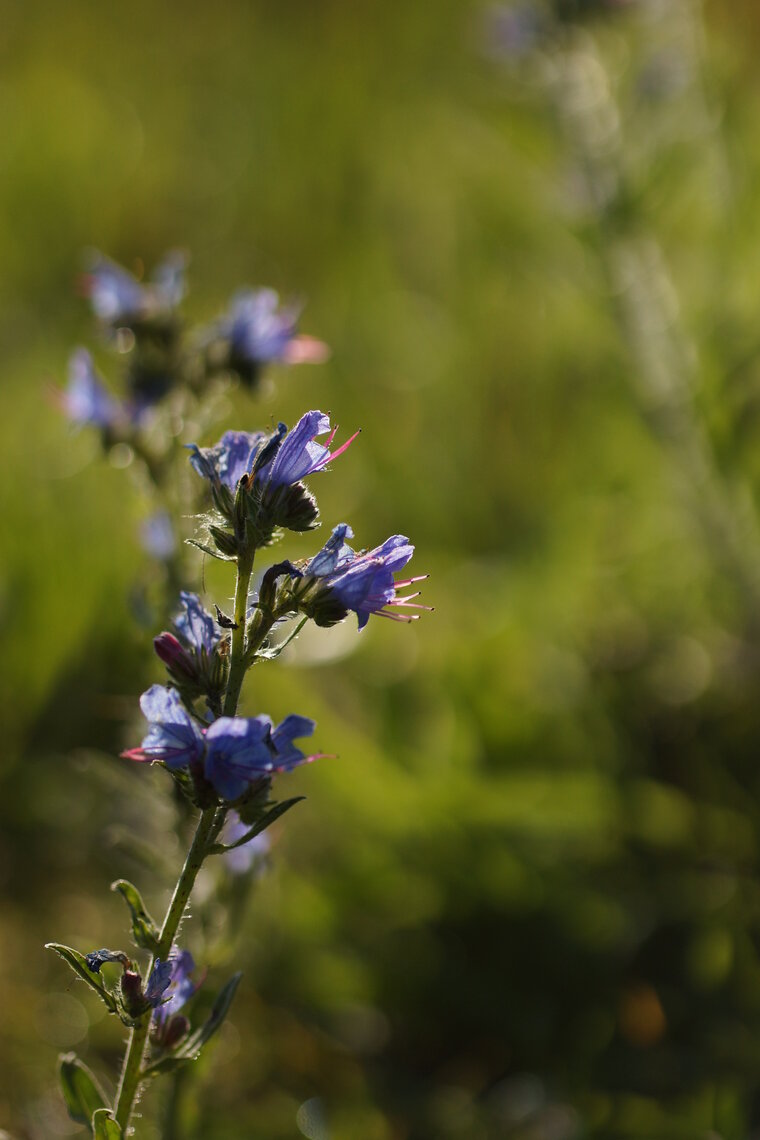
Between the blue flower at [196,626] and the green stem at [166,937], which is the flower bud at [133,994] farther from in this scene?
the blue flower at [196,626]

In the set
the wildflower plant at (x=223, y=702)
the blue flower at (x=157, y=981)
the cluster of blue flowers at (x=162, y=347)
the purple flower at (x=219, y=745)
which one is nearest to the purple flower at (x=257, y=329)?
the cluster of blue flowers at (x=162, y=347)

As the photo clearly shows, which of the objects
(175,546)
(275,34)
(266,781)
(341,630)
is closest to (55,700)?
(341,630)

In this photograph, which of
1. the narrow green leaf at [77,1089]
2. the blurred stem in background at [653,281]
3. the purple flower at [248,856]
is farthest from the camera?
the blurred stem in background at [653,281]

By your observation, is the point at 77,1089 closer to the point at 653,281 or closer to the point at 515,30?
the point at 653,281

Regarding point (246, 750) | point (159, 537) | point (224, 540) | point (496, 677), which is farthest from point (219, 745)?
point (496, 677)

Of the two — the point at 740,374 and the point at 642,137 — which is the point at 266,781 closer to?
the point at 740,374
